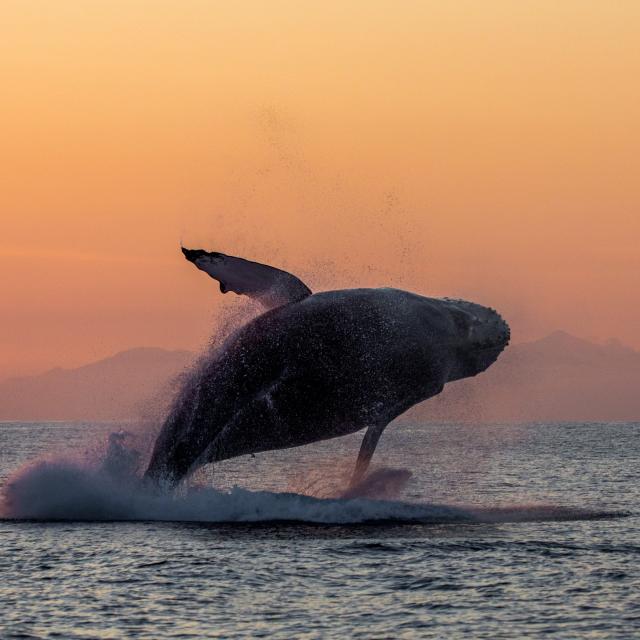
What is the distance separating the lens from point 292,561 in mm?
24312

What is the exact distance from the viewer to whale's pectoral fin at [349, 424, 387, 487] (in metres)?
29.2

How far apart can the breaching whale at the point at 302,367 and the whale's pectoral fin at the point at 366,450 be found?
0.15 feet

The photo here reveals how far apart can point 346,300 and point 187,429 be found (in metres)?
4.37

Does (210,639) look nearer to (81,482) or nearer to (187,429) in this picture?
(187,429)

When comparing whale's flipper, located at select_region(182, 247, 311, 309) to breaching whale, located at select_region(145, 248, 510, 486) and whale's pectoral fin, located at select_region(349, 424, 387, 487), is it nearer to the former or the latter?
breaching whale, located at select_region(145, 248, 510, 486)

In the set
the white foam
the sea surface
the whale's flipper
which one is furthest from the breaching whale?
Answer: the sea surface

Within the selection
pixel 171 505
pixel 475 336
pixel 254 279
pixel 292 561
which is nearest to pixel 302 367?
pixel 254 279

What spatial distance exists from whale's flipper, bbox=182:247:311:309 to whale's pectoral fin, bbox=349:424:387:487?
10.7 feet

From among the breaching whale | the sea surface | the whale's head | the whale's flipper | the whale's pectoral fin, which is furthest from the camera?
the whale's head

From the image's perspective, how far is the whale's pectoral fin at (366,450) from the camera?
95.8ft

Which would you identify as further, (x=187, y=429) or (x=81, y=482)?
(x=81, y=482)

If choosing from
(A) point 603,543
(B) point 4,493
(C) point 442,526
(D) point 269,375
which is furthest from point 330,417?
(B) point 4,493

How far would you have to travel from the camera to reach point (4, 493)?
3191cm

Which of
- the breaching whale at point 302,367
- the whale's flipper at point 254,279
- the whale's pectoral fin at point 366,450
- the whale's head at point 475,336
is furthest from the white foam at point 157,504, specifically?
the whale's flipper at point 254,279
